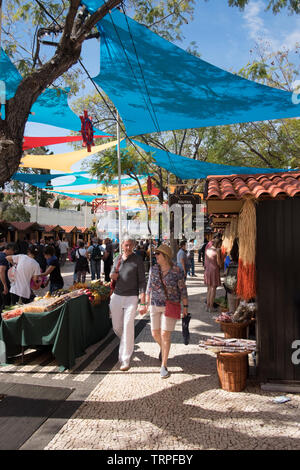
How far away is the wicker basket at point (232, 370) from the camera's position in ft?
13.7

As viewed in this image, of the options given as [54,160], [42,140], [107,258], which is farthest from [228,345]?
[54,160]

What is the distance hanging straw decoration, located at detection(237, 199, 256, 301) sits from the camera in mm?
4578

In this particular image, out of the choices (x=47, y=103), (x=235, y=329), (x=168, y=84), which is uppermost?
(x=47, y=103)

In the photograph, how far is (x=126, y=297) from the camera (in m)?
5.14

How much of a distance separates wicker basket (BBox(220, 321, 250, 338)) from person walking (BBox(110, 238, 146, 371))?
4.57ft

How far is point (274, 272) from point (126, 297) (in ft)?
6.71

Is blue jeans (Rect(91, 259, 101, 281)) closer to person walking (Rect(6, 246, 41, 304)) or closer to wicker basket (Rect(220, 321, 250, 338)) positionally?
person walking (Rect(6, 246, 41, 304))

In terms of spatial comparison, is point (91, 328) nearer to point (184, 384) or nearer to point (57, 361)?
point (57, 361)

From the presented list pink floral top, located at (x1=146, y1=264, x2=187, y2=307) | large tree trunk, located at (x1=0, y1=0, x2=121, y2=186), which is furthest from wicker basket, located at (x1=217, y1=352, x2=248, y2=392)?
large tree trunk, located at (x1=0, y1=0, x2=121, y2=186)

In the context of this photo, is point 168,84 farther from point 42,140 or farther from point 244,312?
point 42,140

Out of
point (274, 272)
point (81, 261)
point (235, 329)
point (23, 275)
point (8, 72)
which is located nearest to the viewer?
point (274, 272)

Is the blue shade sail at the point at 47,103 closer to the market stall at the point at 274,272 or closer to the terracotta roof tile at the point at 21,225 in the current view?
the market stall at the point at 274,272

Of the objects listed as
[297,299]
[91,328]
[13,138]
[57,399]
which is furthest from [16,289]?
[297,299]

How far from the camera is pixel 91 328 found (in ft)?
20.0
